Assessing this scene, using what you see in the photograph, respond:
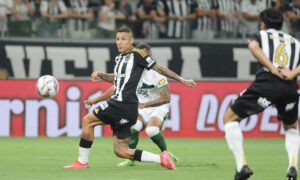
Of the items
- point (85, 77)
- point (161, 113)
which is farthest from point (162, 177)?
point (85, 77)

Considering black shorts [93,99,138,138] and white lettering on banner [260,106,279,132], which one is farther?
white lettering on banner [260,106,279,132]

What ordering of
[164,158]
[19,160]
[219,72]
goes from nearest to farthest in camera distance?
[164,158] → [19,160] → [219,72]

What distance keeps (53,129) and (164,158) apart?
8.19m

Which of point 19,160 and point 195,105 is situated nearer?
point 19,160

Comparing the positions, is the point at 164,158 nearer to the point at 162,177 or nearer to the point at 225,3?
the point at 162,177

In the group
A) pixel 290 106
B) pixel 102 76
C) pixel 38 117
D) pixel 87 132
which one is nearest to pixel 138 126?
pixel 102 76

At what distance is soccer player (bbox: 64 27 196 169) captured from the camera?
28.9 ft

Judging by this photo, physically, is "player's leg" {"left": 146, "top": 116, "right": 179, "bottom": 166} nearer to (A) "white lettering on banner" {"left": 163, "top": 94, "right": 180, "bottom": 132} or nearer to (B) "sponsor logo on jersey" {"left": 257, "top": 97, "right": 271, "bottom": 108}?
(B) "sponsor logo on jersey" {"left": 257, "top": 97, "right": 271, "bottom": 108}

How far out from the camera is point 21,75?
60.6 feet

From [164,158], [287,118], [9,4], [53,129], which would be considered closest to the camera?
[287,118]

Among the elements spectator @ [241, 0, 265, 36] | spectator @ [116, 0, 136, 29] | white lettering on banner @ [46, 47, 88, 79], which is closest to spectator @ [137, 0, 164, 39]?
spectator @ [116, 0, 136, 29]

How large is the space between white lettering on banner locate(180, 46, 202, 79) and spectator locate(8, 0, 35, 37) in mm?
4463

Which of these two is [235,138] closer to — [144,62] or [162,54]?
[144,62]

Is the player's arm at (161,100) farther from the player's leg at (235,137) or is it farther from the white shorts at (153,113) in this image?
the player's leg at (235,137)
